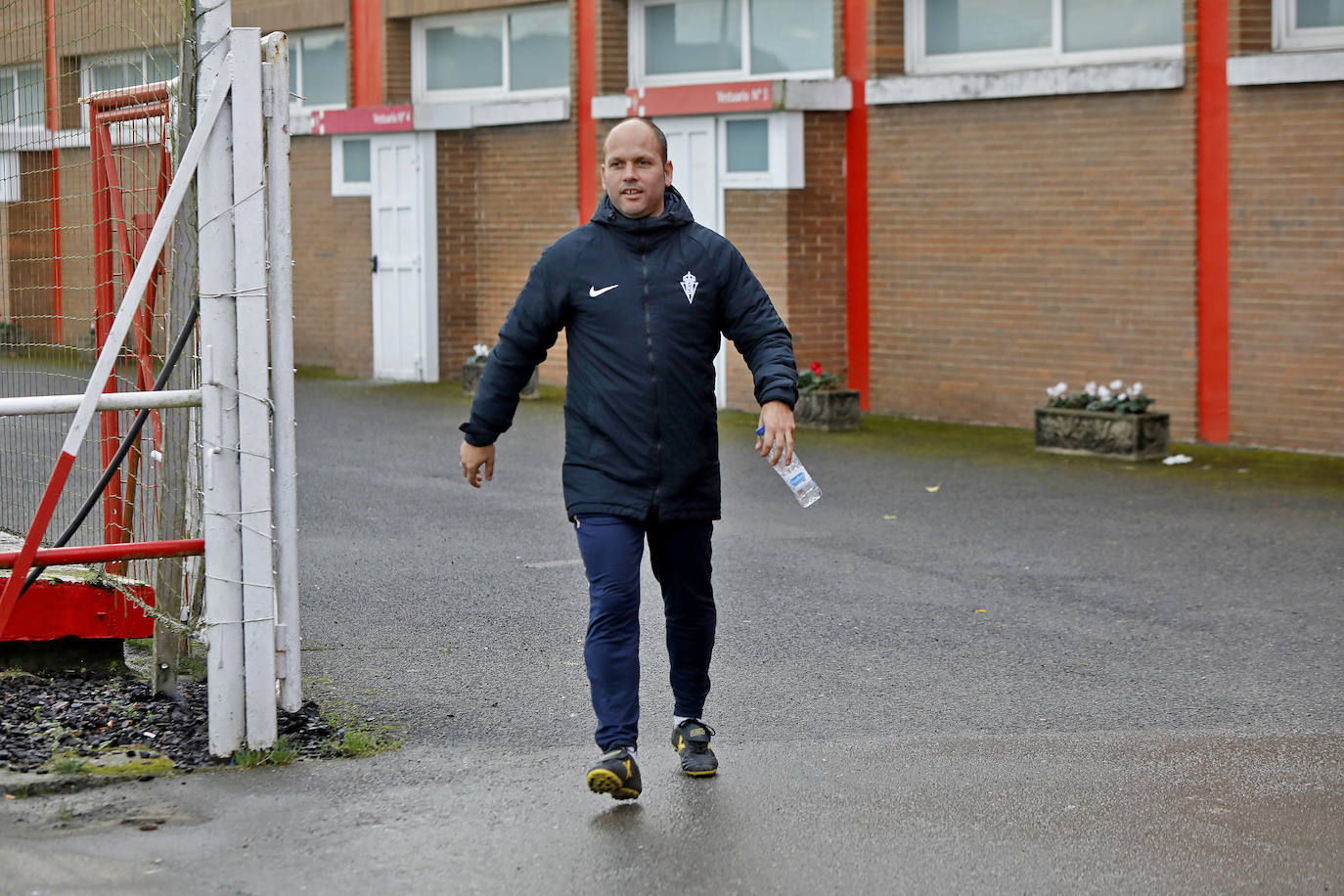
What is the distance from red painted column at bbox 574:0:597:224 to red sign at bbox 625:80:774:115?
75 cm

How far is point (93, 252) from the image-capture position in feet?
23.9

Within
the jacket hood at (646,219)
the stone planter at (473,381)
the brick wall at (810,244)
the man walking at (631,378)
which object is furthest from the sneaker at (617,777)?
the stone planter at (473,381)

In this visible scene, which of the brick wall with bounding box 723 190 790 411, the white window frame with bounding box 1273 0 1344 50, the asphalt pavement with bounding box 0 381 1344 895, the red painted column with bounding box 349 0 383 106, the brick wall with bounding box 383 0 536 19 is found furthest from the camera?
the red painted column with bounding box 349 0 383 106

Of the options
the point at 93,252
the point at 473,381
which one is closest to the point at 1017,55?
the point at 473,381

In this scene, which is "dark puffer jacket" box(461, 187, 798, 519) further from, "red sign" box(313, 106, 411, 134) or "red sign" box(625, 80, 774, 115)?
"red sign" box(313, 106, 411, 134)

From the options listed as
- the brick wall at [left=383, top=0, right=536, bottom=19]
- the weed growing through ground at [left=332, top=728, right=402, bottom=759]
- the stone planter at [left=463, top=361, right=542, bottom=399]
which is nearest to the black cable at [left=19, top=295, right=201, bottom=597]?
the weed growing through ground at [left=332, top=728, right=402, bottom=759]

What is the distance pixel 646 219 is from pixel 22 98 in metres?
4.94

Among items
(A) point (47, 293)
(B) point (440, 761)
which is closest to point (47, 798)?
(B) point (440, 761)

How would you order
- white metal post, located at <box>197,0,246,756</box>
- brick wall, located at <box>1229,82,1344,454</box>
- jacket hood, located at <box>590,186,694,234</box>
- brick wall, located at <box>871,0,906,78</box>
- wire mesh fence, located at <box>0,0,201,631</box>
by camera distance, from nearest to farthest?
jacket hood, located at <box>590,186,694,234</box>, white metal post, located at <box>197,0,246,756</box>, wire mesh fence, located at <box>0,0,201,631</box>, brick wall, located at <box>1229,82,1344,454</box>, brick wall, located at <box>871,0,906,78</box>

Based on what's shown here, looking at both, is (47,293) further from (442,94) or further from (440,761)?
(442,94)

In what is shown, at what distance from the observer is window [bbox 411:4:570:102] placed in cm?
1878

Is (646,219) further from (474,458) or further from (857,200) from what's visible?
(857,200)

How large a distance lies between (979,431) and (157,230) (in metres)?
10.4

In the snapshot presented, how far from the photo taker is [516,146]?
19.0m
